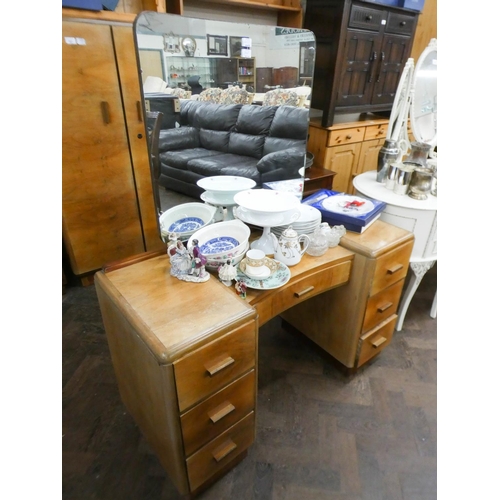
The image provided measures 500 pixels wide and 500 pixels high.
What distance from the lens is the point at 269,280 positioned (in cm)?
109

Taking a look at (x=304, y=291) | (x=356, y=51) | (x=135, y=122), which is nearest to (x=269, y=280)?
(x=304, y=291)

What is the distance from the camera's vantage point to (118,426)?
4.46ft

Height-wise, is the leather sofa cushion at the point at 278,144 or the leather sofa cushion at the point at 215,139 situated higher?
the leather sofa cushion at the point at 215,139

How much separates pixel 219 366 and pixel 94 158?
1.52 m

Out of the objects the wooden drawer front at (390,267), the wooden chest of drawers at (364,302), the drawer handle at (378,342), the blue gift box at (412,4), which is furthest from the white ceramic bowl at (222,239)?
the blue gift box at (412,4)

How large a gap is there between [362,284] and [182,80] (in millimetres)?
1001

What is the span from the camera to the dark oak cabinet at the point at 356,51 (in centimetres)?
213

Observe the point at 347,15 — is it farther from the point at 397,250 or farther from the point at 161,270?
the point at 161,270

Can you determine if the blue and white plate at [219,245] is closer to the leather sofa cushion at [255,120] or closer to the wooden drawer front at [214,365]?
the wooden drawer front at [214,365]

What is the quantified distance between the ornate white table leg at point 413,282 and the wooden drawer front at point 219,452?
3.67ft

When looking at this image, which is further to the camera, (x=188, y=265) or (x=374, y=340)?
(x=374, y=340)

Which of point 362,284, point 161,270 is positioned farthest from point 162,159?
point 362,284

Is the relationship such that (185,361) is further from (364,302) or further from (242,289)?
(364,302)

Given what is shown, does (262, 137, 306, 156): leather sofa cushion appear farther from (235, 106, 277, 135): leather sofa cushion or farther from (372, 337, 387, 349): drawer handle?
(372, 337, 387, 349): drawer handle
